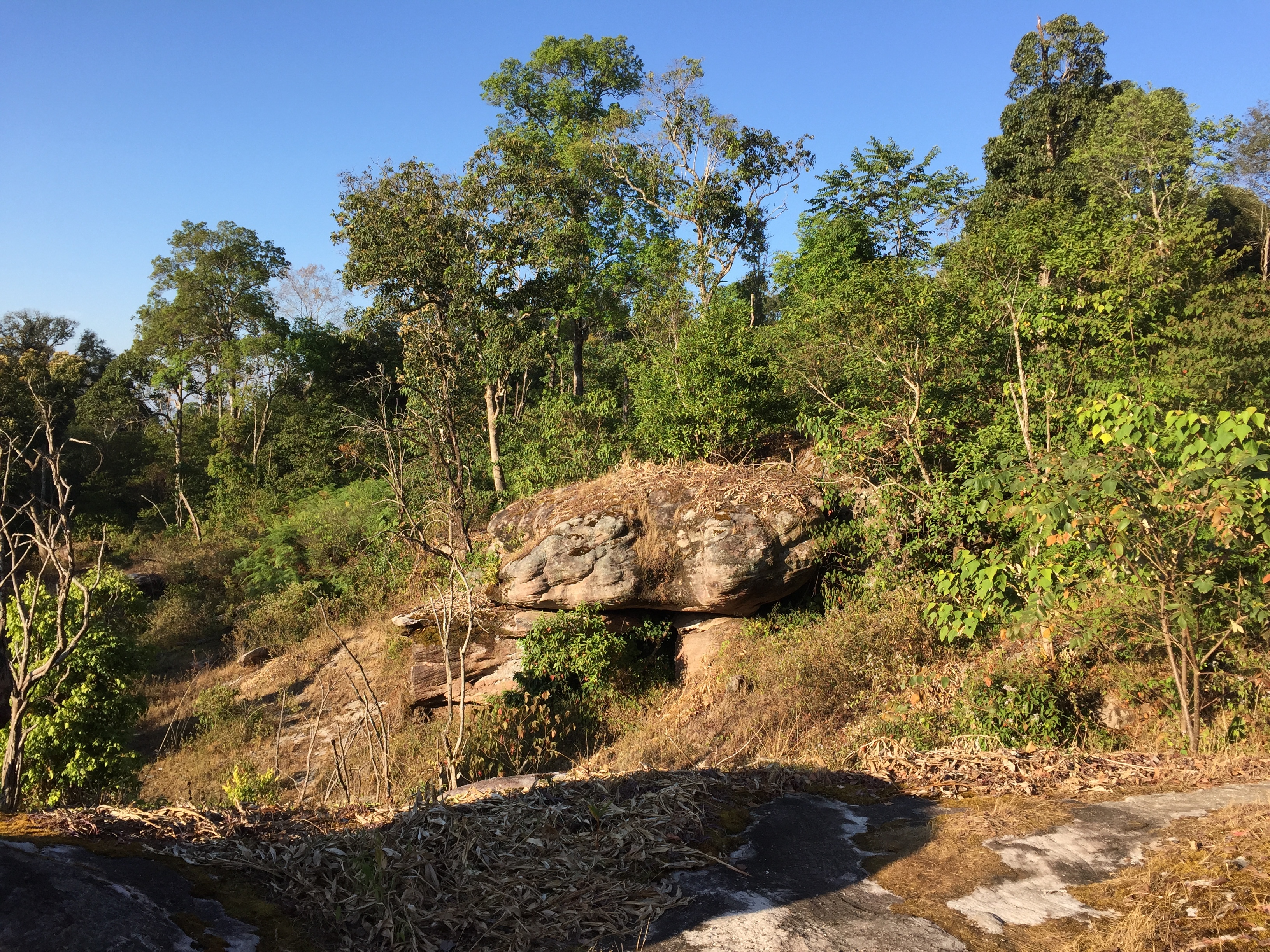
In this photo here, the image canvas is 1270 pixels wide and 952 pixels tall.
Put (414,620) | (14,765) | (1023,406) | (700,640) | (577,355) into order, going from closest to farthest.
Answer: (14,765), (1023,406), (700,640), (414,620), (577,355)

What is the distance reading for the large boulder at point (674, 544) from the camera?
11672mm

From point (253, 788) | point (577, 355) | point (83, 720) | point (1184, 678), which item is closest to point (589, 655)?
point (253, 788)

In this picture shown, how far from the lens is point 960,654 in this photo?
380 inches

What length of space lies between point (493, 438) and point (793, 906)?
1742 cm

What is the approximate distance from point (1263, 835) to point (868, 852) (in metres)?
1.52

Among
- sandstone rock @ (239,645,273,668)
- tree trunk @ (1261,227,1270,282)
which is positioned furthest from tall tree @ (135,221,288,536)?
tree trunk @ (1261,227,1270,282)

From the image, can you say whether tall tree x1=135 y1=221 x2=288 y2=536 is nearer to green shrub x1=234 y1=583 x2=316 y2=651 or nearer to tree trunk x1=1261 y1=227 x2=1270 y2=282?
green shrub x1=234 y1=583 x2=316 y2=651

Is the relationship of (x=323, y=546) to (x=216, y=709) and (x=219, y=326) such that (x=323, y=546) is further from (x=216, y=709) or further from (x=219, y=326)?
(x=219, y=326)

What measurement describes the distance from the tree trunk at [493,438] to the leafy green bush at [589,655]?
23.5 ft

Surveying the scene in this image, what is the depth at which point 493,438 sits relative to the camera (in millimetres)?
19672

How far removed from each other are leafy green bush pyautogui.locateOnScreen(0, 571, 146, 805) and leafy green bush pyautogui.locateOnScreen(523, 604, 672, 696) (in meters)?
5.39

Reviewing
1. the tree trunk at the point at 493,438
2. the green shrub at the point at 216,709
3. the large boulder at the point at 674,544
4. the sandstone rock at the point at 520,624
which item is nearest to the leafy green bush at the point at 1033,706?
the large boulder at the point at 674,544

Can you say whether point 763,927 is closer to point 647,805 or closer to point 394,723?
point 647,805

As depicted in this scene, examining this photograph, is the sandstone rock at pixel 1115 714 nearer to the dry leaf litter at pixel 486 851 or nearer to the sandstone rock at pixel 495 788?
the dry leaf litter at pixel 486 851
